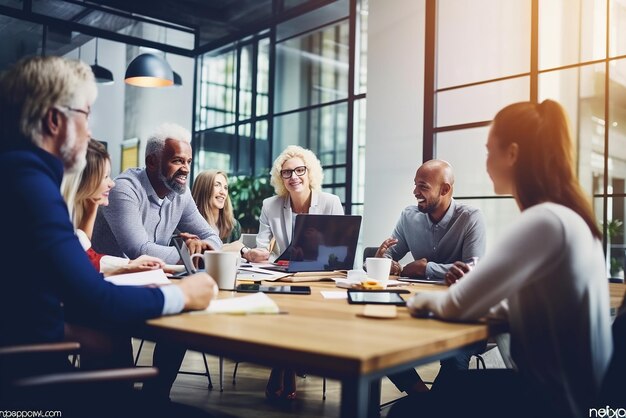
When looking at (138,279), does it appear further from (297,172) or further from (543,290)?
→ (297,172)

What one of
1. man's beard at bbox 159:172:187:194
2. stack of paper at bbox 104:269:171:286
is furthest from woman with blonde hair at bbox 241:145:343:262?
stack of paper at bbox 104:269:171:286

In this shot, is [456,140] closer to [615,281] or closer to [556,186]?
[615,281]

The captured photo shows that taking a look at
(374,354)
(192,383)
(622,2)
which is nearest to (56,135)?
(374,354)

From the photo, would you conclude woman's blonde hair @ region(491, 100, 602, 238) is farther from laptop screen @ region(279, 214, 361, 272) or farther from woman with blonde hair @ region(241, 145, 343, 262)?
woman with blonde hair @ region(241, 145, 343, 262)

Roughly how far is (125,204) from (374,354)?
6.56 feet

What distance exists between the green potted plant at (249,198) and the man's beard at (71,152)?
593 centimetres

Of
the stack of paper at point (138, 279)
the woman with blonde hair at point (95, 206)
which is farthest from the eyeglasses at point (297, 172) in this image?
the stack of paper at point (138, 279)

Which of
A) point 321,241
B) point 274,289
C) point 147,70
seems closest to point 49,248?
point 274,289

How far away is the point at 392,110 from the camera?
6.52 metres

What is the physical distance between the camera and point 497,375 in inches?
61.7

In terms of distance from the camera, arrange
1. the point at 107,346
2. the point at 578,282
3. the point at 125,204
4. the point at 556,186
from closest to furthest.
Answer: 1. the point at 578,282
2. the point at 556,186
3. the point at 107,346
4. the point at 125,204

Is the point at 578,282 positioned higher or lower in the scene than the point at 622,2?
lower

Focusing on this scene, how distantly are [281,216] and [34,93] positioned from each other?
2.60 meters

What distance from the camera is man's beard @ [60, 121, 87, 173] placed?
4.29ft
